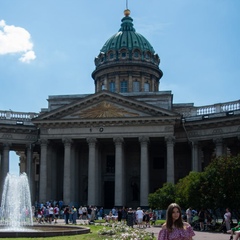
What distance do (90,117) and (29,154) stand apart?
11031 millimetres

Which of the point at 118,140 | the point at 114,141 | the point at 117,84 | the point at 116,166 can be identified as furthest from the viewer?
the point at 117,84

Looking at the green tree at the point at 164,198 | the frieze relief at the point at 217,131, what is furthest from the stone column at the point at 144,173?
the green tree at the point at 164,198

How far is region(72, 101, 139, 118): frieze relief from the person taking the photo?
200 feet

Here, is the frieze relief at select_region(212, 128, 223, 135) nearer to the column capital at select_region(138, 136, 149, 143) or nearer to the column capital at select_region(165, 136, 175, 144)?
the column capital at select_region(165, 136, 175, 144)

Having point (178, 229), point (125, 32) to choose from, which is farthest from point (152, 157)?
point (178, 229)

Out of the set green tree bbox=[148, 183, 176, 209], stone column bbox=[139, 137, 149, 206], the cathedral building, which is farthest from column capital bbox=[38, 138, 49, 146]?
green tree bbox=[148, 183, 176, 209]

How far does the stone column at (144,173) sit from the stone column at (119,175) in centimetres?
246

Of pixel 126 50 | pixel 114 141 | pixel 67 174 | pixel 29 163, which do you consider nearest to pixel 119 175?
pixel 114 141

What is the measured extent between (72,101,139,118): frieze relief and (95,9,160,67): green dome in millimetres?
22303

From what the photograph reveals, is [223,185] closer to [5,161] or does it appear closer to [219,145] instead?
[219,145]

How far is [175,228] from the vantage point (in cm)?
1011

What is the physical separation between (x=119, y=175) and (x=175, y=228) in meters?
49.5

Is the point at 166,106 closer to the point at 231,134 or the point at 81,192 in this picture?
the point at 231,134

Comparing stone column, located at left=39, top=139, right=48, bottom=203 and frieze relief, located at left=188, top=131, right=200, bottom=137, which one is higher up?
frieze relief, located at left=188, top=131, right=200, bottom=137
